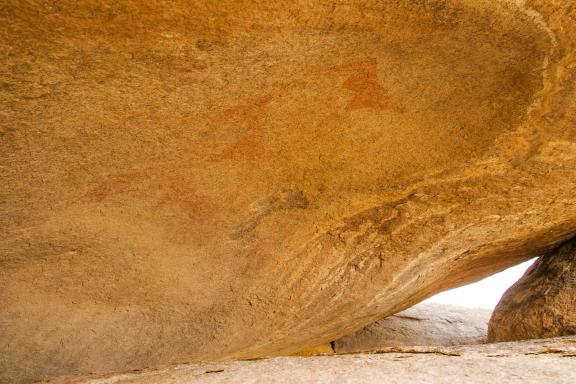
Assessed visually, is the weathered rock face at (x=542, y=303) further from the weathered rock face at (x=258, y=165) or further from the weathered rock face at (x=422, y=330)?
the weathered rock face at (x=422, y=330)

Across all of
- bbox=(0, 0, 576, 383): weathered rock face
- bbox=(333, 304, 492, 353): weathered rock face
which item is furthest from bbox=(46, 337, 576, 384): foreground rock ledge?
bbox=(333, 304, 492, 353): weathered rock face

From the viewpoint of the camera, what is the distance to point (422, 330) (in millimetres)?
4809

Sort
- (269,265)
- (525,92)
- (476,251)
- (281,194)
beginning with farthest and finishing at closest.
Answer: (476,251), (269,265), (281,194), (525,92)

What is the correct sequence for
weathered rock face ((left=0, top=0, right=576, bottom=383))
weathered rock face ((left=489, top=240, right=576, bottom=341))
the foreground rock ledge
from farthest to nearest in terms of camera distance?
weathered rock face ((left=489, top=240, right=576, bottom=341)), weathered rock face ((left=0, top=0, right=576, bottom=383)), the foreground rock ledge

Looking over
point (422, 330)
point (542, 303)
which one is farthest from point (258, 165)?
point (422, 330)

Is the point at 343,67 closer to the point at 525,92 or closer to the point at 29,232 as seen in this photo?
the point at 525,92

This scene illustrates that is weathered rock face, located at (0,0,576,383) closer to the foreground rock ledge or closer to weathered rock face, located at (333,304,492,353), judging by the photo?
the foreground rock ledge

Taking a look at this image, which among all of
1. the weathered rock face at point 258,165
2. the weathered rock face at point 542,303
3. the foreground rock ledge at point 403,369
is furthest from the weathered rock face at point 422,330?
the foreground rock ledge at point 403,369

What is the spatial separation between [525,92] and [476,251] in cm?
119

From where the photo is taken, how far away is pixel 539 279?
325cm

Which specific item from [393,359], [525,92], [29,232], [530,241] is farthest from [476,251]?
[29,232]

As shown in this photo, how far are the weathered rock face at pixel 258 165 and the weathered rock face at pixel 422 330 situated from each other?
1048 mm

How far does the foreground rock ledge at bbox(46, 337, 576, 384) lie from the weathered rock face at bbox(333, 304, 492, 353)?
8.03 feet

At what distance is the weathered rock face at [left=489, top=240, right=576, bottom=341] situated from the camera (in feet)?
9.41
